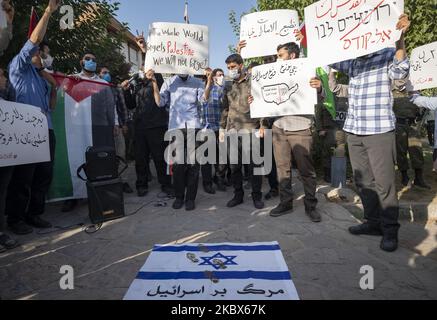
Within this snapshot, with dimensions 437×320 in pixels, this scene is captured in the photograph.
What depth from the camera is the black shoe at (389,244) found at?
3.06 meters

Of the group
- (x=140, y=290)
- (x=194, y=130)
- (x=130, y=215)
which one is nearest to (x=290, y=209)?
(x=194, y=130)

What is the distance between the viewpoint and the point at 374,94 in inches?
127

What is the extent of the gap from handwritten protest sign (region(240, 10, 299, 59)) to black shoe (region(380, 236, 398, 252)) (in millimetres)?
2959

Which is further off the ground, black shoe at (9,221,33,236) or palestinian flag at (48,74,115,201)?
palestinian flag at (48,74,115,201)

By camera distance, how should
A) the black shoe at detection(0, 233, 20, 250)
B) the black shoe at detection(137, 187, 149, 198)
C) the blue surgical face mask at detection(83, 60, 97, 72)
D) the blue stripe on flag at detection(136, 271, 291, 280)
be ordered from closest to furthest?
the blue stripe on flag at detection(136, 271, 291, 280) → the black shoe at detection(0, 233, 20, 250) → the blue surgical face mask at detection(83, 60, 97, 72) → the black shoe at detection(137, 187, 149, 198)

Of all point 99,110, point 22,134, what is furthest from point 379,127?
point 99,110

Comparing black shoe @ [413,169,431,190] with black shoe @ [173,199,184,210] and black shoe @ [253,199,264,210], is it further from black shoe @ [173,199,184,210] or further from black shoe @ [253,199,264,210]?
black shoe @ [173,199,184,210]

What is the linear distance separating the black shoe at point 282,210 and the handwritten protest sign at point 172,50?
2108 millimetres

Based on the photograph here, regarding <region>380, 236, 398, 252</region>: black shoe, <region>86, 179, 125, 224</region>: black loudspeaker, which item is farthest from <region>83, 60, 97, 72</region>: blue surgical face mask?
<region>380, 236, 398, 252</region>: black shoe

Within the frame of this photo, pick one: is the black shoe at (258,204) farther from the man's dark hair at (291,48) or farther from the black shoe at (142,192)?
the man's dark hair at (291,48)

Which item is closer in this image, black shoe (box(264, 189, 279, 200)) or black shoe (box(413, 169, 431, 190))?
black shoe (box(264, 189, 279, 200))

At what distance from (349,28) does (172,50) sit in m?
2.20

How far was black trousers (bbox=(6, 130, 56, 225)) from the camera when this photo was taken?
384cm

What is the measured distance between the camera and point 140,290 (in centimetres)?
244
